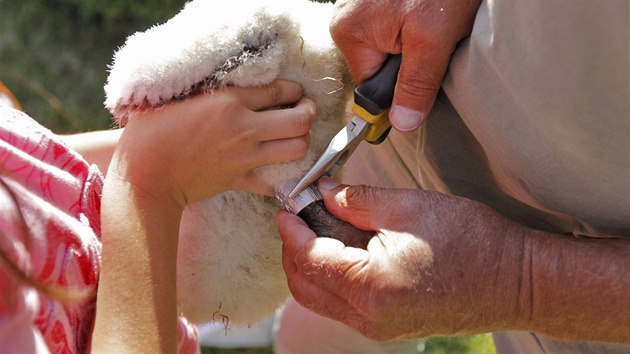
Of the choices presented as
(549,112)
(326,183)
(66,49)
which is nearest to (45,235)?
(326,183)

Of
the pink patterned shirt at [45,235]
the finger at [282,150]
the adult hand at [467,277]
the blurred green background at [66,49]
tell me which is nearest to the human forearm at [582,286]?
the adult hand at [467,277]

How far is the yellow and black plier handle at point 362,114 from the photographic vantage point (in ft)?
3.14

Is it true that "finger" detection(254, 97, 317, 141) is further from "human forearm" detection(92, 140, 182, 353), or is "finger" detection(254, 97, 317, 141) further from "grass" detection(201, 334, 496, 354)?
"grass" detection(201, 334, 496, 354)

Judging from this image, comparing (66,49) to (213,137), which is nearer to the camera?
(213,137)

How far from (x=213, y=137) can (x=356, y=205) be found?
205mm

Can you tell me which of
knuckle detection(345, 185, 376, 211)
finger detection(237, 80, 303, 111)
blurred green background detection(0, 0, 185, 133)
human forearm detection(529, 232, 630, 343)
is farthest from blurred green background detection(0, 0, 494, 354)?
human forearm detection(529, 232, 630, 343)

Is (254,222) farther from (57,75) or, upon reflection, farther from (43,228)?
(57,75)

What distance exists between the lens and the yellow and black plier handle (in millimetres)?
957

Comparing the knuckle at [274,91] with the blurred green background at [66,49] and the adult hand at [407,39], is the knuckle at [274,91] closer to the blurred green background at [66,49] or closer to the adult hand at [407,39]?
the adult hand at [407,39]

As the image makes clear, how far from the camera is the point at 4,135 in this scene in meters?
0.97

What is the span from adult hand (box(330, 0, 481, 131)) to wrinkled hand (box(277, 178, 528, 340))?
0.41 feet

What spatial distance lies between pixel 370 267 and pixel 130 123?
0.37 metres

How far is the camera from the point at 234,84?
0.96 meters

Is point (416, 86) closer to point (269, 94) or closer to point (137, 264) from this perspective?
point (269, 94)
